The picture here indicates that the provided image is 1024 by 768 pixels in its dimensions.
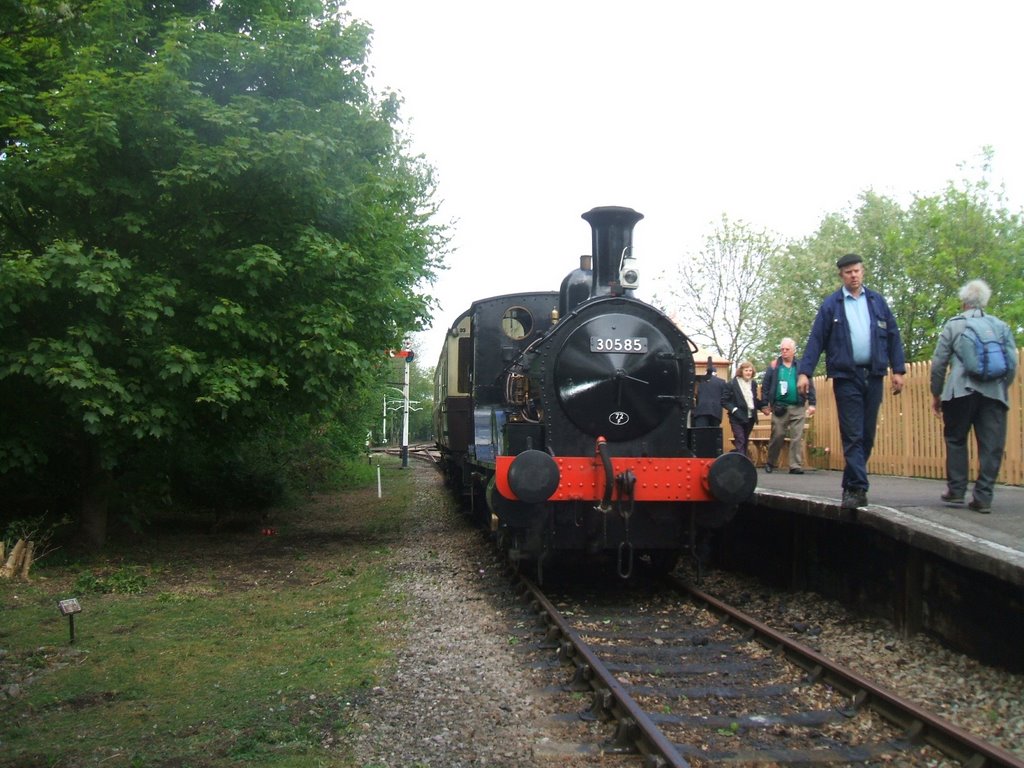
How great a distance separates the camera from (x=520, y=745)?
4492mm

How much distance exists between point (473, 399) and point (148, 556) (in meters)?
4.68

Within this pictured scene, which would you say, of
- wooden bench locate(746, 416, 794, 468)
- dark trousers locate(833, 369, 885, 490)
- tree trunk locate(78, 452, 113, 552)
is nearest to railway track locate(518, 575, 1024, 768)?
dark trousers locate(833, 369, 885, 490)

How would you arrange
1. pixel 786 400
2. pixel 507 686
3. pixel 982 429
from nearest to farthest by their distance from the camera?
pixel 507 686 → pixel 982 429 → pixel 786 400

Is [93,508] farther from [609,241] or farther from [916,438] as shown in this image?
[916,438]

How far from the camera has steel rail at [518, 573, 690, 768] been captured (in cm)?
409

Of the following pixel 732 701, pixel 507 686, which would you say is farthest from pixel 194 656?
pixel 732 701

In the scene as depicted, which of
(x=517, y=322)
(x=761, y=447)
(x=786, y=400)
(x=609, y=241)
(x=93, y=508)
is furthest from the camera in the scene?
(x=761, y=447)

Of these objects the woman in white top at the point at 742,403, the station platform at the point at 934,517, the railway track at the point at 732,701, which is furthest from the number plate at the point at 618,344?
the woman in white top at the point at 742,403

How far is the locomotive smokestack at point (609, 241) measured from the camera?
8430mm

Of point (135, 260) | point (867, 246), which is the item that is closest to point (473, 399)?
point (135, 260)

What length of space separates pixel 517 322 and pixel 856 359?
215 inches

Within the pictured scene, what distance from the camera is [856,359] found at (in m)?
6.61

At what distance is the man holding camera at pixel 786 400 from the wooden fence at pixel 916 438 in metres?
1.13

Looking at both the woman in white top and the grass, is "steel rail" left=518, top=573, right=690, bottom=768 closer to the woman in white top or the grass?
the grass
